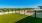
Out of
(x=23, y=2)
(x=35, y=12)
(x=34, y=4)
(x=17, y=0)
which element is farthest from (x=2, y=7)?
(x=35, y=12)

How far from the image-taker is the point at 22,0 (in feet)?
29.2

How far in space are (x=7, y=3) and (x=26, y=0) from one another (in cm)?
242

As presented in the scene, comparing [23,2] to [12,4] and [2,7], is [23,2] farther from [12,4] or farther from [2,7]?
[2,7]

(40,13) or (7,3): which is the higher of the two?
(7,3)

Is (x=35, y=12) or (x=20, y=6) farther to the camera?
(x=20, y=6)

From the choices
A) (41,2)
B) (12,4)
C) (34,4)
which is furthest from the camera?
(12,4)

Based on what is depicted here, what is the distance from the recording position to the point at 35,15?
5.96 meters

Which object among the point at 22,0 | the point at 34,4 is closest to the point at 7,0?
the point at 22,0

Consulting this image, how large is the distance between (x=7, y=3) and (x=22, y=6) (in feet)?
6.36

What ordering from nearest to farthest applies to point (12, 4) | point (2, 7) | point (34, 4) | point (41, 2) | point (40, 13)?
point (40, 13) → point (41, 2) → point (34, 4) → point (2, 7) → point (12, 4)

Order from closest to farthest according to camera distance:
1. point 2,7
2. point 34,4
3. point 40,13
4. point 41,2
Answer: point 40,13
point 41,2
point 34,4
point 2,7

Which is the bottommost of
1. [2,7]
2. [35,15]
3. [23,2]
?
[35,15]

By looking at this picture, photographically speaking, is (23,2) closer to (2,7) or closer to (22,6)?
(22,6)

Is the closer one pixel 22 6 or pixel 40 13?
pixel 40 13
